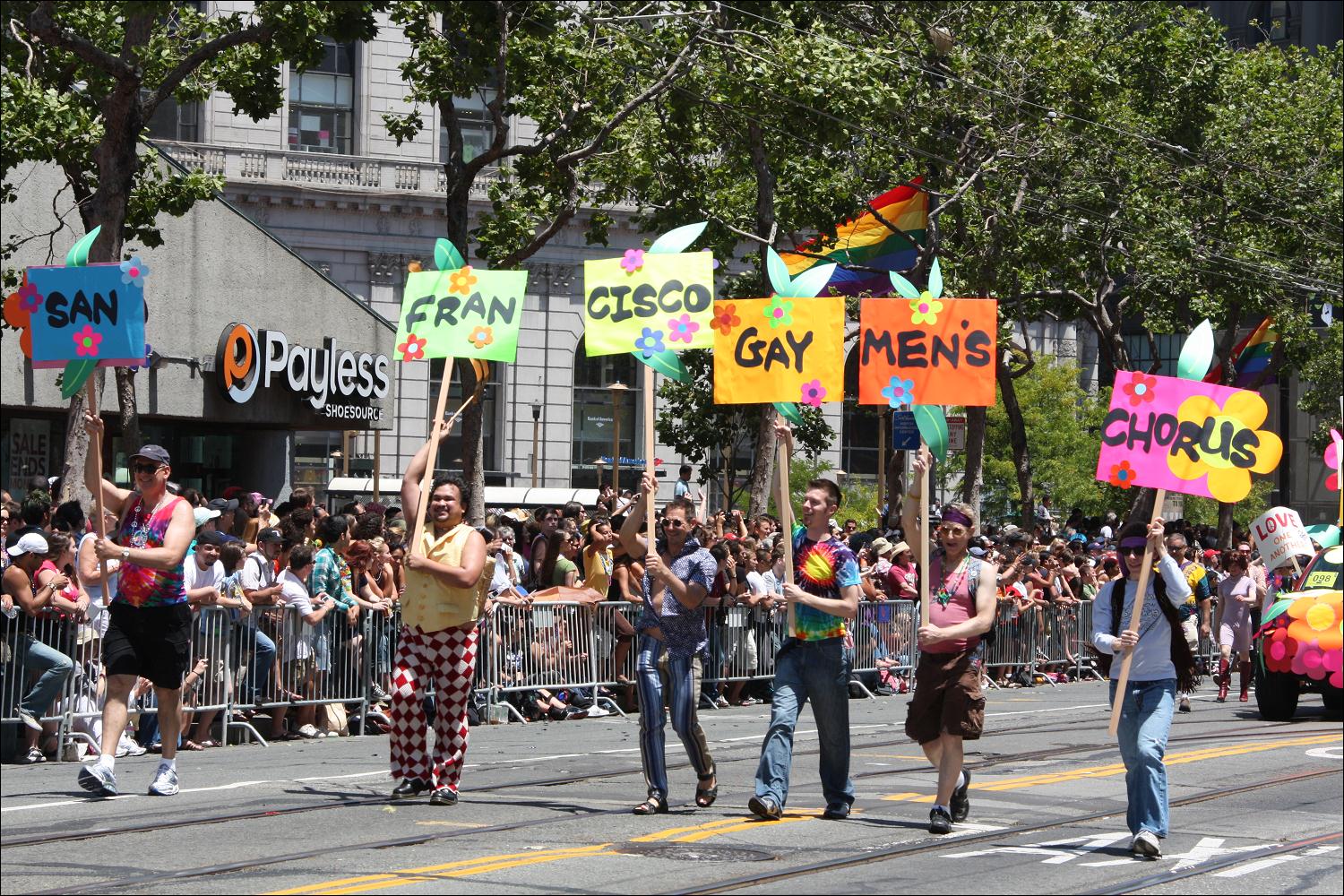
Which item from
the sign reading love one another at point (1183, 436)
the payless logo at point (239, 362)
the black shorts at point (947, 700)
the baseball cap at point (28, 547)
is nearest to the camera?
the black shorts at point (947, 700)

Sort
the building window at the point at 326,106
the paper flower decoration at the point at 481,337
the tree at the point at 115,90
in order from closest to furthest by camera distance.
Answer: the paper flower decoration at the point at 481,337, the tree at the point at 115,90, the building window at the point at 326,106

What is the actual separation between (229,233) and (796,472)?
2448cm

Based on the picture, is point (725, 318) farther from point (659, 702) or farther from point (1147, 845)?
point (1147, 845)

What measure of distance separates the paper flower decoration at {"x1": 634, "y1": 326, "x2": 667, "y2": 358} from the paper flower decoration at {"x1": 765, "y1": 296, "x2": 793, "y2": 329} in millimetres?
635

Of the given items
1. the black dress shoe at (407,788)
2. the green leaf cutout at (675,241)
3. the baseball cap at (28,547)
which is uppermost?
the green leaf cutout at (675,241)

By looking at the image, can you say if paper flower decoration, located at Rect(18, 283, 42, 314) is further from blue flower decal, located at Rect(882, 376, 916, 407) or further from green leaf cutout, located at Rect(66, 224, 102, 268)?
blue flower decal, located at Rect(882, 376, 916, 407)

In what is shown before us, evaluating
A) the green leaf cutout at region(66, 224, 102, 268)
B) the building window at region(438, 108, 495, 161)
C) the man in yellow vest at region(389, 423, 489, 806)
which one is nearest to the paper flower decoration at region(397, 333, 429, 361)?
the man in yellow vest at region(389, 423, 489, 806)

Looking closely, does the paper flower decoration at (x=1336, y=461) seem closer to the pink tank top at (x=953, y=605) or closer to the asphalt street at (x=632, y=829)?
the asphalt street at (x=632, y=829)

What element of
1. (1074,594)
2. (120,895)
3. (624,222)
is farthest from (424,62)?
(624,222)

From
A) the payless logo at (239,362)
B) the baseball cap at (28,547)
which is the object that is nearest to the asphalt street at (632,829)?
the baseball cap at (28,547)

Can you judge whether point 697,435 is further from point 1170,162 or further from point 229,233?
point 229,233

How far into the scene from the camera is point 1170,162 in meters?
35.2

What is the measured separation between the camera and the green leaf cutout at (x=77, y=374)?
421 inches

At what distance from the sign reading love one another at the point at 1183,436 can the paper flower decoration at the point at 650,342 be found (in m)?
2.57
